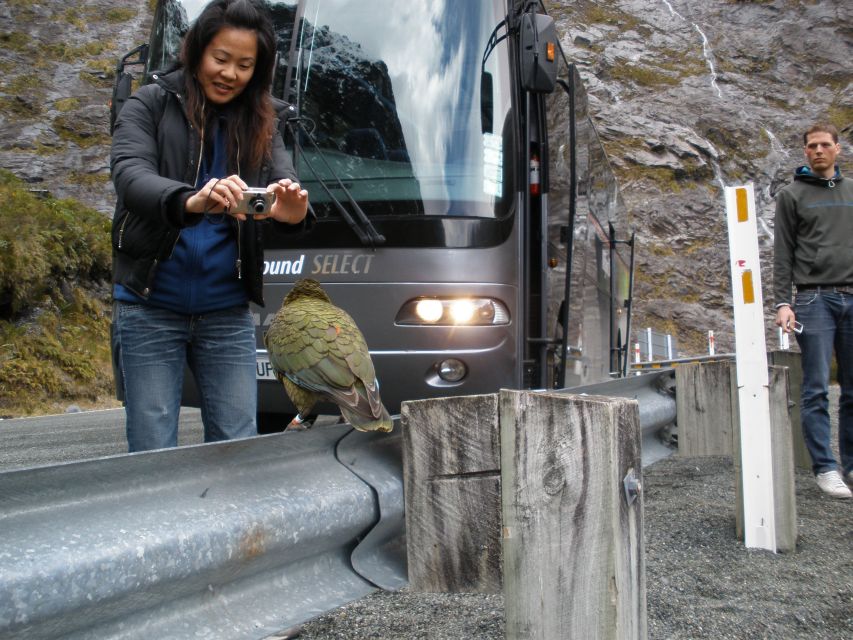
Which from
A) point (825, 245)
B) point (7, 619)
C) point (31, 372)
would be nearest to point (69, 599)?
point (7, 619)

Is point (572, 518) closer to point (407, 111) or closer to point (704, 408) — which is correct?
point (704, 408)

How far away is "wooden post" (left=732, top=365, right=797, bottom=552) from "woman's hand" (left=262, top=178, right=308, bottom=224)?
98.4 inches

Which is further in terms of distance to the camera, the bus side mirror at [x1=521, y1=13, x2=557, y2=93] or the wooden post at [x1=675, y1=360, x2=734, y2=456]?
the bus side mirror at [x1=521, y1=13, x2=557, y2=93]

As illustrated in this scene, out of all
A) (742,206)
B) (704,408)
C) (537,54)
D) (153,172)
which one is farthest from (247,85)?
(704,408)

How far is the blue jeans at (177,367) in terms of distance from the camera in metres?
2.82

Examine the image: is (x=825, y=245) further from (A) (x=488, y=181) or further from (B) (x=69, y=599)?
(B) (x=69, y=599)

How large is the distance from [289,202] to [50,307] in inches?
645

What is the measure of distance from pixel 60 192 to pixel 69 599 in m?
31.3

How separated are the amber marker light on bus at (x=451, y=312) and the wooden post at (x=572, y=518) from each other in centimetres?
369

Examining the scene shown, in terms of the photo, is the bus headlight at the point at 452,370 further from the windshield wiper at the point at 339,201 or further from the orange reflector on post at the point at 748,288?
the orange reflector on post at the point at 748,288

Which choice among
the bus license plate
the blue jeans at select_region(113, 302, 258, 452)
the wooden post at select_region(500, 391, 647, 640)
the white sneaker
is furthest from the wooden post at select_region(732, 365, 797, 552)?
the bus license plate

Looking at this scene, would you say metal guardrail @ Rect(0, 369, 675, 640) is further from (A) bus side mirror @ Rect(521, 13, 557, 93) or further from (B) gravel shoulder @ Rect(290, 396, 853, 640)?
(A) bus side mirror @ Rect(521, 13, 557, 93)

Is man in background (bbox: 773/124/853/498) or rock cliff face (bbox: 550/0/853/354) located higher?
rock cliff face (bbox: 550/0/853/354)

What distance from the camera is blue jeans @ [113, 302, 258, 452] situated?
2.82 metres
